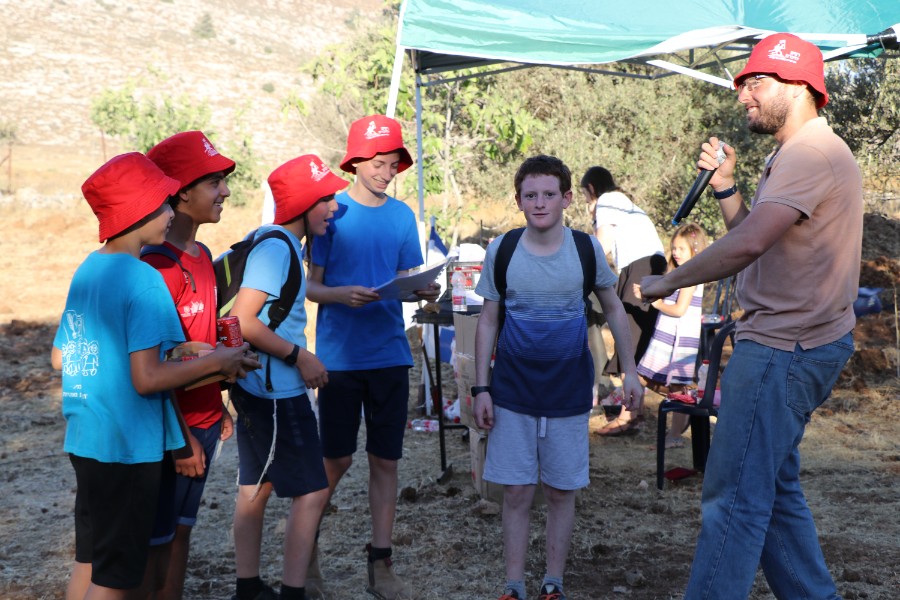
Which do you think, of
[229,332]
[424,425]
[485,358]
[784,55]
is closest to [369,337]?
[485,358]

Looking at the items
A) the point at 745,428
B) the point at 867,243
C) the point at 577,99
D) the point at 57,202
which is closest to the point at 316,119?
the point at 57,202

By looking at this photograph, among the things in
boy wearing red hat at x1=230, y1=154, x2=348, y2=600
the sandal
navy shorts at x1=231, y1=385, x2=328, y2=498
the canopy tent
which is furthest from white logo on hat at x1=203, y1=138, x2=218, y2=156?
the sandal

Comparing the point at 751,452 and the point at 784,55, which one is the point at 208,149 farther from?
the point at 751,452

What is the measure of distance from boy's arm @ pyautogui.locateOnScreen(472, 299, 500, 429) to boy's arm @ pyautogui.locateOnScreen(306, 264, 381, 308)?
44 cm

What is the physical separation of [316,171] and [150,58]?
161 ft

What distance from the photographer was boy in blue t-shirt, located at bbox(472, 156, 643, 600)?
356 centimetres

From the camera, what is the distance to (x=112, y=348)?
2529 millimetres

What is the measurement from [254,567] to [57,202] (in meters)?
20.5

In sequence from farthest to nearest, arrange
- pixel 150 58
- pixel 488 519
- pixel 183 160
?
pixel 150 58 < pixel 488 519 < pixel 183 160

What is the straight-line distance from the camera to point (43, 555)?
4578 mm

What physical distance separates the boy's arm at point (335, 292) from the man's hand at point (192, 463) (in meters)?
1.03

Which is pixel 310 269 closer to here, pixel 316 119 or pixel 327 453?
pixel 327 453

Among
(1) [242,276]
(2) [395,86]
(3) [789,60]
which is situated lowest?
(1) [242,276]

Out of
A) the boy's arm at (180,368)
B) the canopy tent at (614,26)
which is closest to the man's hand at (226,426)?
the boy's arm at (180,368)
